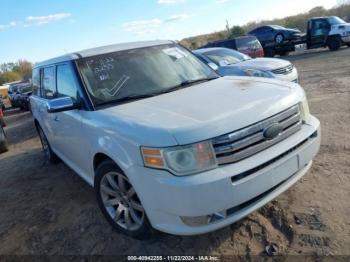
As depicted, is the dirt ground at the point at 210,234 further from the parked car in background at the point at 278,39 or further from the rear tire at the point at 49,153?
the parked car in background at the point at 278,39

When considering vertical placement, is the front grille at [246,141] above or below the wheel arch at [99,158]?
above

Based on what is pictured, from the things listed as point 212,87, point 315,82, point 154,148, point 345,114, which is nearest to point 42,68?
point 212,87

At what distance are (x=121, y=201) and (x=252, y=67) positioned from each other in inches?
231

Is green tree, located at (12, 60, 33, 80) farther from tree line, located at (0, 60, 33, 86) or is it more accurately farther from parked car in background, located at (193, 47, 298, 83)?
parked car in background, located at (193, 47, 298, 83)

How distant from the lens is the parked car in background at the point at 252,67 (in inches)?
317

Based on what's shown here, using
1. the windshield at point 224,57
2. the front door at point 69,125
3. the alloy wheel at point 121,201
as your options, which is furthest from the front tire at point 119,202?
the windshield at point 224,57

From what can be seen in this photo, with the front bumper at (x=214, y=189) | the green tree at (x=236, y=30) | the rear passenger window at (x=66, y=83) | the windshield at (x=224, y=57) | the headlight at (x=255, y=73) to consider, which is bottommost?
the green tree at (x=236, y=30)

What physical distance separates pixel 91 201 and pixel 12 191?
Result: 180 centimetres

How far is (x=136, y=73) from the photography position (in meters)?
3.94

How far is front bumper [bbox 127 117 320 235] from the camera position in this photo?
8.55ft

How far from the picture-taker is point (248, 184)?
271cm

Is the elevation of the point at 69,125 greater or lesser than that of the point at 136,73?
lesser

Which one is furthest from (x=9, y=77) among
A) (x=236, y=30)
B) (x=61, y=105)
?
(x=61, y=105)

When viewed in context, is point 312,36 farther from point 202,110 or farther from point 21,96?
point 202,110
